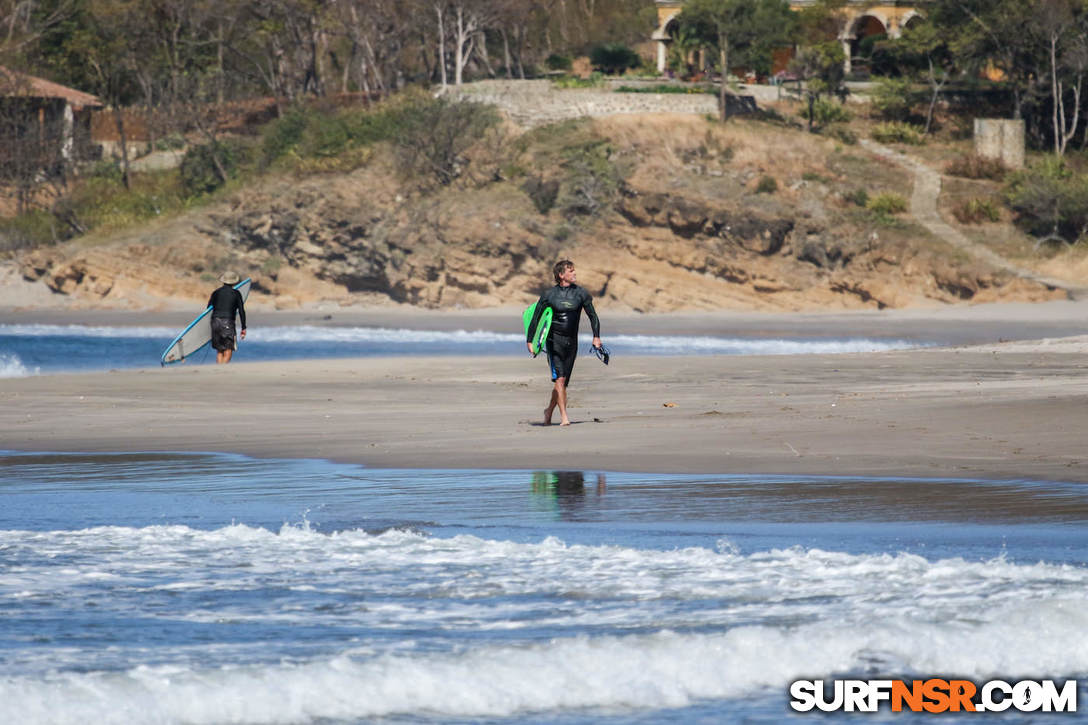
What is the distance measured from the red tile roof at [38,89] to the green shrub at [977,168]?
32.1 meters

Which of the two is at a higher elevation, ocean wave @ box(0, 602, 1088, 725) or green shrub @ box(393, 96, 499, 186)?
green shrub @ box(393, 96, 499, 186)

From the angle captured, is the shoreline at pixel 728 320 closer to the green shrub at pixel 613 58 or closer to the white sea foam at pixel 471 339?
the white sea foam at pixel 471 339

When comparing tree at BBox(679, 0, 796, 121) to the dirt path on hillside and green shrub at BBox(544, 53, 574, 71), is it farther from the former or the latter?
green shrub at BBox(544, 53, 574, 71)

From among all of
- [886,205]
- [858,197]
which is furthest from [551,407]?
[858,197]

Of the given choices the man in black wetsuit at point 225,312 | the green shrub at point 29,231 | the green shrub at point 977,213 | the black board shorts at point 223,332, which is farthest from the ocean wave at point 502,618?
the green shrub at point 29,231

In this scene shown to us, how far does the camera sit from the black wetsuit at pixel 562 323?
12.6 metres

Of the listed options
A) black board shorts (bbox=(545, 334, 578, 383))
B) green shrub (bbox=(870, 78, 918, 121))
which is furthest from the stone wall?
black board shorts (bbox=(545, 334, 578, 383))

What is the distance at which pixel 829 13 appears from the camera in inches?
2274

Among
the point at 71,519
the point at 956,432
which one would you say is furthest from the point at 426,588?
the point at 956,432

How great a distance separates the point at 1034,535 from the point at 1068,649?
1.76 metres

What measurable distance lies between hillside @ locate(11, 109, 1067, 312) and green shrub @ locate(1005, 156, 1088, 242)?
84cm

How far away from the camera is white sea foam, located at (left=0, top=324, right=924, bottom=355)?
28.5 m

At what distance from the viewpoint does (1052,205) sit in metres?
41.6

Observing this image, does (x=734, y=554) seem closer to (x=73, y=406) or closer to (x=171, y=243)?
(x=73, y=406)
